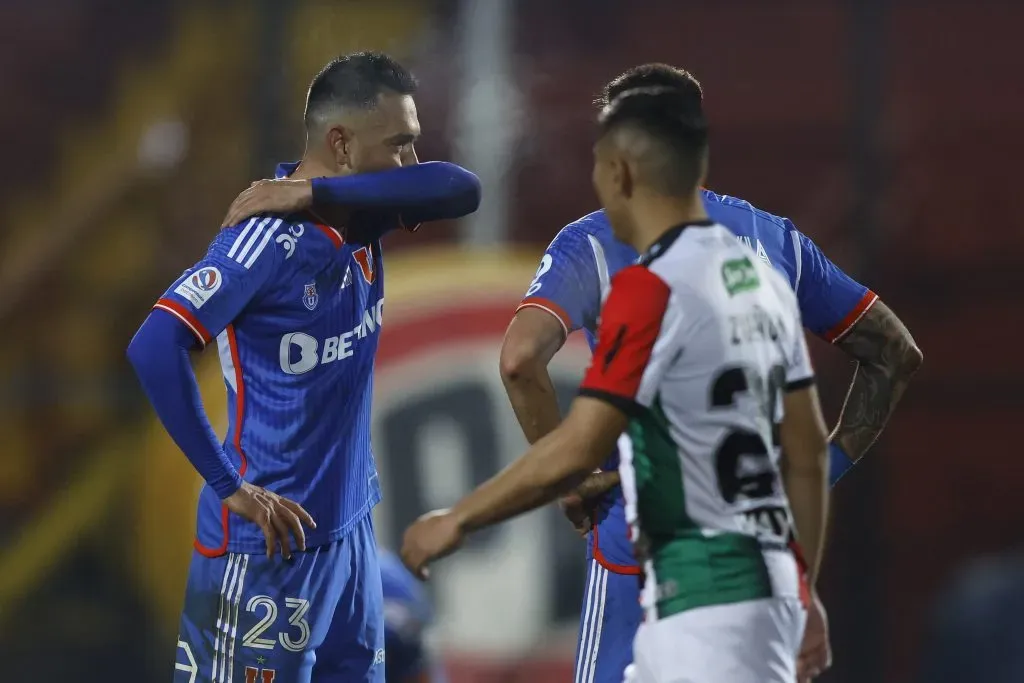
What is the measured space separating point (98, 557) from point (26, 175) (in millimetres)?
2132

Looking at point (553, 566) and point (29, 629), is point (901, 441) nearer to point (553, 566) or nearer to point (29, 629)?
point (553, 566)

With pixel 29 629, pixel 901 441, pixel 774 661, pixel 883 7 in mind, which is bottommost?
pixel 774 661

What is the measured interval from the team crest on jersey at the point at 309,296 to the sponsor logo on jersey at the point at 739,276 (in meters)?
0.97

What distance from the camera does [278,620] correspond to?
296 cm

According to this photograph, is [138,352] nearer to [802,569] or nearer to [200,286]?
[200,286]

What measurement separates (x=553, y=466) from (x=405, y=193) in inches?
38.1

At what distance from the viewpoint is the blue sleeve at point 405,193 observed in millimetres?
2961

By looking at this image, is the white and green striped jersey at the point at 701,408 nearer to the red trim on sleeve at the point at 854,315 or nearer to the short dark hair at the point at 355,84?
the red trim on sleeve at the point at 854,315

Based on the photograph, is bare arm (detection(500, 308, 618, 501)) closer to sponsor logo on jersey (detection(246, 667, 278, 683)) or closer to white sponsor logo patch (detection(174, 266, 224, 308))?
white sponsor logo patch (detection(174, 266, 224, 308))

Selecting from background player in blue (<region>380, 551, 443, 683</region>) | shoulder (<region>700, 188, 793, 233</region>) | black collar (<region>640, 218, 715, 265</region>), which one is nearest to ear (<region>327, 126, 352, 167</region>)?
shoulder (<region>700, 188, 793, 233</region>)

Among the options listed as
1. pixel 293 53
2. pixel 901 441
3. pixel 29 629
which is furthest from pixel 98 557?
pixel 901 441

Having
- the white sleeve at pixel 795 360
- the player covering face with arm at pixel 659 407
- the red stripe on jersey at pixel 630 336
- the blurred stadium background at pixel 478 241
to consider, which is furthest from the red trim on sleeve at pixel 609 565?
the blurred stadium background at pixel 478 241

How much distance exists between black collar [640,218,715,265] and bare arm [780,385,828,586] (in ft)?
1.11

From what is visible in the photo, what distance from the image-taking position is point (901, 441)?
691 centimetres
